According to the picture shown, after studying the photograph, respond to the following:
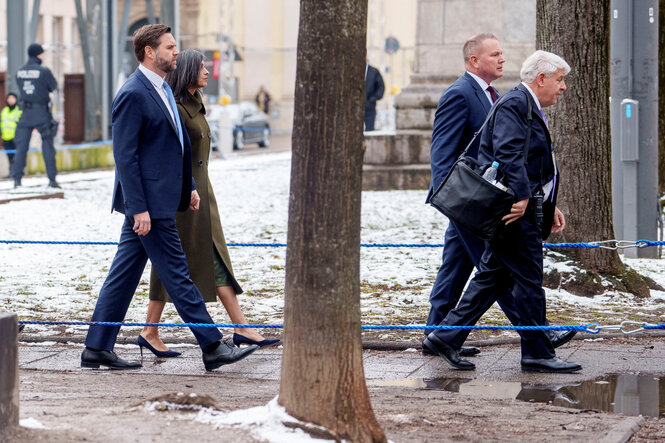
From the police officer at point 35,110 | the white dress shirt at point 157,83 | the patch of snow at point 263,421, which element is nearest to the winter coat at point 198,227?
the white dress shirt at point 157,83

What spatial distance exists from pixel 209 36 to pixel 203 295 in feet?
140

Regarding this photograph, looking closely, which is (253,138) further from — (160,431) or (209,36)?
(160,431)

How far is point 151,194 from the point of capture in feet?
21.1

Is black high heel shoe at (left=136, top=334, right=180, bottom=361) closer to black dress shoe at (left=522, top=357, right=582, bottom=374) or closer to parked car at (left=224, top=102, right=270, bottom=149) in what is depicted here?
black dress shoe at (left=522, top=357, right=582, bottom=374)

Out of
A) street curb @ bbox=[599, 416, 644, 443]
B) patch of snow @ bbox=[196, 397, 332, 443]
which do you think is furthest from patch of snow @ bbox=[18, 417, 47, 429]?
street curb @ bbox=[599, 416, 644, 443]

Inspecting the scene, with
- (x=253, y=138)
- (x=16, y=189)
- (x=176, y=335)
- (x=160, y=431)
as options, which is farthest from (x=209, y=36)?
(x=160, y=431)

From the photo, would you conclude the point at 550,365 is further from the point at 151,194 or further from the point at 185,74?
the point at 185,74

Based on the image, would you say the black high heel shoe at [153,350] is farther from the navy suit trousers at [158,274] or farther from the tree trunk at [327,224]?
the tree trunk at [327,224]

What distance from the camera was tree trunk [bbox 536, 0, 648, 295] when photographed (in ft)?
29.1

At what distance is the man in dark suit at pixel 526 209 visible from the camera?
626cm

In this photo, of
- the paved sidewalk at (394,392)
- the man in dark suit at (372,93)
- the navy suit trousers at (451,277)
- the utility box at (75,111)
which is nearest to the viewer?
the paved sidewalk at (394,392)

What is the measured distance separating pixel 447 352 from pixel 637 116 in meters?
4.38

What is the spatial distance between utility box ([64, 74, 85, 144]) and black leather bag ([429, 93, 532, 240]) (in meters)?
19.7

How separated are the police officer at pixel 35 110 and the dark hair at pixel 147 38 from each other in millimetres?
11444
